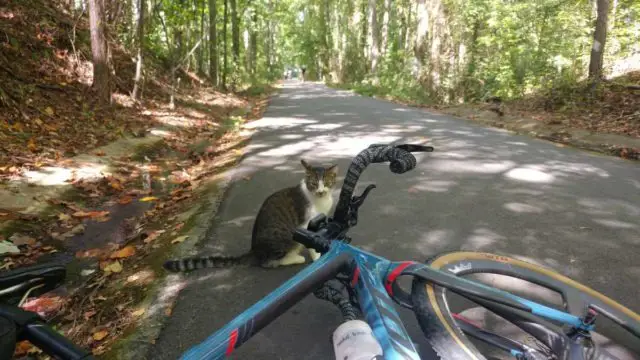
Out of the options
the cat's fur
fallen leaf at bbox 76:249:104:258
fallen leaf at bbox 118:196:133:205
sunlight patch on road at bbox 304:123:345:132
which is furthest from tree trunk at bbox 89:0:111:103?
the cat's fur

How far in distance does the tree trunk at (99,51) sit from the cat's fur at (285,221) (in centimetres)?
707

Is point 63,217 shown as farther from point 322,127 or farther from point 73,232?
point 322,127

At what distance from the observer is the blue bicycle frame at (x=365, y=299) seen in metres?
1.24

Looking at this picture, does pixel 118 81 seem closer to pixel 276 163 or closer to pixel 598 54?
pixel 276 163

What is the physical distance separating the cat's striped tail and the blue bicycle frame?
52.6 inches

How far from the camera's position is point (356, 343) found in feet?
4.01

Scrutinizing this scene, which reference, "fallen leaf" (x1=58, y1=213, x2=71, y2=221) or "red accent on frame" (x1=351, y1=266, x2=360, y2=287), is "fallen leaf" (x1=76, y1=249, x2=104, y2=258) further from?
"red accent on frame" (x1=351, y1=266, x2=360, y2=287)

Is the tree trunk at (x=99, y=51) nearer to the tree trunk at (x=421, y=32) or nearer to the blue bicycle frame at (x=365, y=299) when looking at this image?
the blue bicycle frame at (x=365, y=299)

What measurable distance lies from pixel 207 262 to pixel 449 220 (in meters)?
2.51

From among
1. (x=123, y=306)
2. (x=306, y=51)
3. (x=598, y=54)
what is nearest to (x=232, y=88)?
(x=598, y=54)

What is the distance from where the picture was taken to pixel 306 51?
51875mm

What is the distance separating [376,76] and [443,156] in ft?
72.6

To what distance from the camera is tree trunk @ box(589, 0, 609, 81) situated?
1030cm

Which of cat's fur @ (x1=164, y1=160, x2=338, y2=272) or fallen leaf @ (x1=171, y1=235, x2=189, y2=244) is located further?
fallen leaf @ (x1=171, y1=235, x2=189, y2=244)
